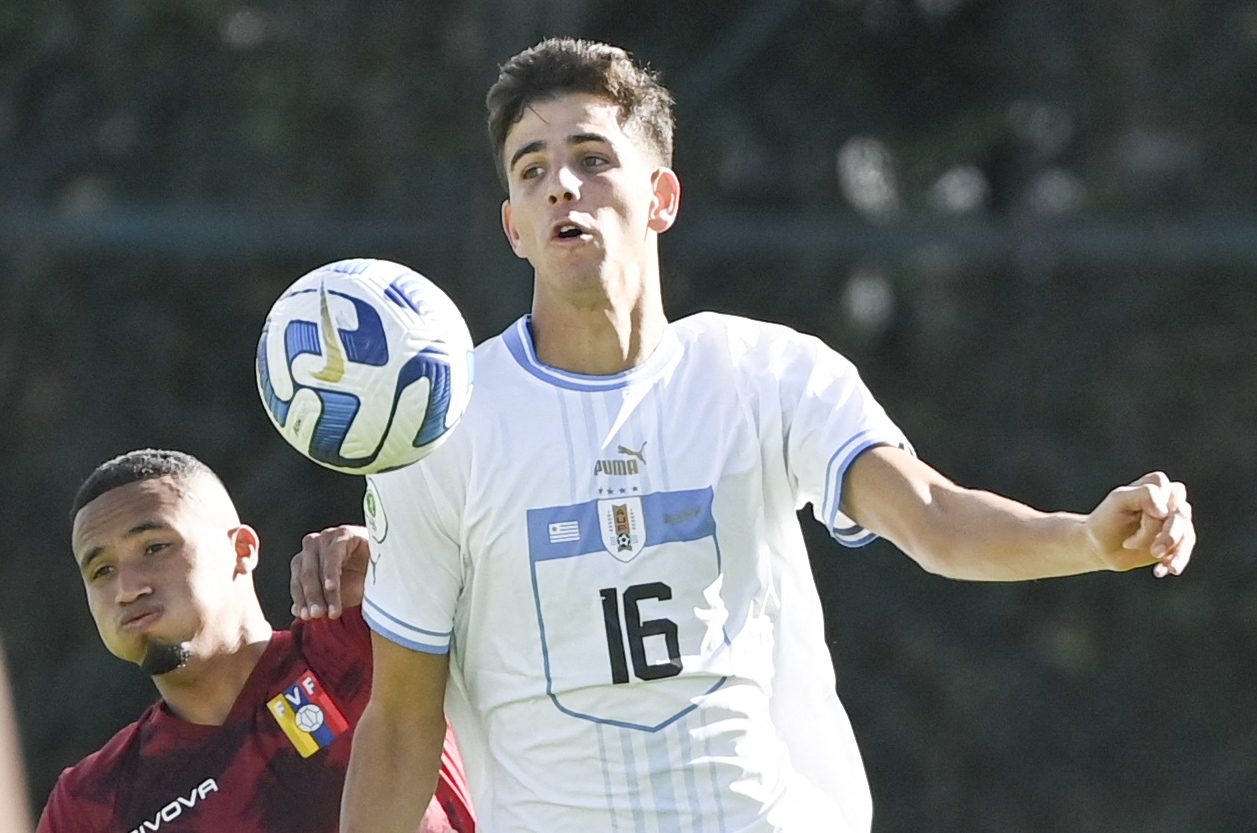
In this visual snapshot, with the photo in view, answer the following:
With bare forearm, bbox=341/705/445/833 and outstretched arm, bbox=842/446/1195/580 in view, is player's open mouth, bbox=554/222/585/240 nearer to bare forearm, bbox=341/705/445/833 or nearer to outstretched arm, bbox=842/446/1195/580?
outstretched arm, bbox=842/446/1195/580

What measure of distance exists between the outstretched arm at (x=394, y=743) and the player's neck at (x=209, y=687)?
0.60 meters

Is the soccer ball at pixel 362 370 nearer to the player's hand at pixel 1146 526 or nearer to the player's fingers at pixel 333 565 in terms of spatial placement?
the player's fingers at pixel 333 565

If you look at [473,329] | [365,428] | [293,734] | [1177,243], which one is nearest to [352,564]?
[293,734]

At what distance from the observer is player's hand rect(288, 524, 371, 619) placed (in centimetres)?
407

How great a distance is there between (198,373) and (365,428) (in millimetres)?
5837

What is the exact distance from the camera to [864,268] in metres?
9.09

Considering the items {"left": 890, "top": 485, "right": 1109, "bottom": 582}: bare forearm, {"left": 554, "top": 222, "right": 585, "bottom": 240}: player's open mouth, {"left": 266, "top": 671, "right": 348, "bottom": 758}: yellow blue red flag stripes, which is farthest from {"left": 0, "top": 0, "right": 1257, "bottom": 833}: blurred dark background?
{"left": 890, "top": 485, "right": 1109, "bottom": 582}: bare forearm

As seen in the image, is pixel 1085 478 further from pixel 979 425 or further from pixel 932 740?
pixel 932 740

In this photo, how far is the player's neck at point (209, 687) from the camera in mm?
4242

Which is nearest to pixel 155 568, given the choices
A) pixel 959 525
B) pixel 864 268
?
pixel 959 525

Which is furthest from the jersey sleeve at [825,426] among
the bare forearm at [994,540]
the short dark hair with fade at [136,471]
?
the short dark hair with fade at [136,471]

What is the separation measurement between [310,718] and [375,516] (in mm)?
659

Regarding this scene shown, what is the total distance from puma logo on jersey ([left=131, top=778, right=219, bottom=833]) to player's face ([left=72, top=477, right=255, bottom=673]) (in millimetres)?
265

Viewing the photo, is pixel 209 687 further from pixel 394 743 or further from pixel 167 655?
pixel 394 743
